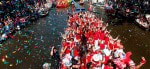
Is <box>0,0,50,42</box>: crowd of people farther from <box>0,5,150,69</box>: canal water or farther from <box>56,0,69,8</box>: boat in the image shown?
<box>56,0,69,8</box>: boat

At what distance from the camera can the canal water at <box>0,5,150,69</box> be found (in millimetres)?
28156

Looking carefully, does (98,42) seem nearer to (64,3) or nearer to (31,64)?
(31,64)

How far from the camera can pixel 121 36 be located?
38594 mm

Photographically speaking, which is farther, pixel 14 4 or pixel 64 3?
pixel 64 3

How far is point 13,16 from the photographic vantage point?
46000 millimetres

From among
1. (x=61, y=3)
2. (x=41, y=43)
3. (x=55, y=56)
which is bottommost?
(x=61, y=3)

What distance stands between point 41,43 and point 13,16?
12.8 metres

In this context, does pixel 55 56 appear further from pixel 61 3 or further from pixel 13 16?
pixel 61 3

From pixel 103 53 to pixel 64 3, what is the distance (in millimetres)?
48235

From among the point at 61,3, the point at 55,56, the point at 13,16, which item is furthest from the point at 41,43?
the point at 61,3

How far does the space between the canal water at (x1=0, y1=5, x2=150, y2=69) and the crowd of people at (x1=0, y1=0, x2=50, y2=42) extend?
774 mm

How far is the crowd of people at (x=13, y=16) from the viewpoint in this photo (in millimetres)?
37844

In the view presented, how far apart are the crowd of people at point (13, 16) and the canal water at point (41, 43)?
0.77 meters

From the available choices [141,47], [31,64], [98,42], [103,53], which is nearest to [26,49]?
[31,64]
